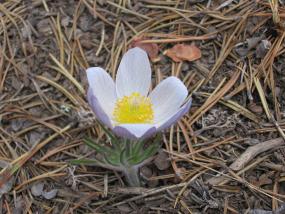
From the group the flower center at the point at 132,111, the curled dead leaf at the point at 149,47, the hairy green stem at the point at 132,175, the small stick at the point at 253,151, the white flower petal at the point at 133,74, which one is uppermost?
the white flower petal at the point at 133,74

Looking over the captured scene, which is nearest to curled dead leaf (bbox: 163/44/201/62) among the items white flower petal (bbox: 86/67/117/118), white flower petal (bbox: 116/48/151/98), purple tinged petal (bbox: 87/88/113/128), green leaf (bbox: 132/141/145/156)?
white flower petal (bbox: 116/48/151/98)

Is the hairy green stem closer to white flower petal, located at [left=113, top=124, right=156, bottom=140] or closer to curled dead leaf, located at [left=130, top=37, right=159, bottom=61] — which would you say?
white flower petal, located at [left=113, top=124, right=156, bottom=140]

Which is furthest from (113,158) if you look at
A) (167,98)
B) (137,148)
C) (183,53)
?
(183,53)

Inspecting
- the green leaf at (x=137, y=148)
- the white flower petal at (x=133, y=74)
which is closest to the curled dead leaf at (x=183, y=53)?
the white flower petal at (x=133, y=74)

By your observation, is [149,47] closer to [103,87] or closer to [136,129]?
[103,87]

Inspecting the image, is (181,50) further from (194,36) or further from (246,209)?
(246,209)

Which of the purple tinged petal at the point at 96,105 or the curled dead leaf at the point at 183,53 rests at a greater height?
the purple tinged petal at the point at 96,105

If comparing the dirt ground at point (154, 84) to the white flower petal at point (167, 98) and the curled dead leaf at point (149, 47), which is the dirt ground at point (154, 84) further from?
the white flower petal at point (167, 98)
